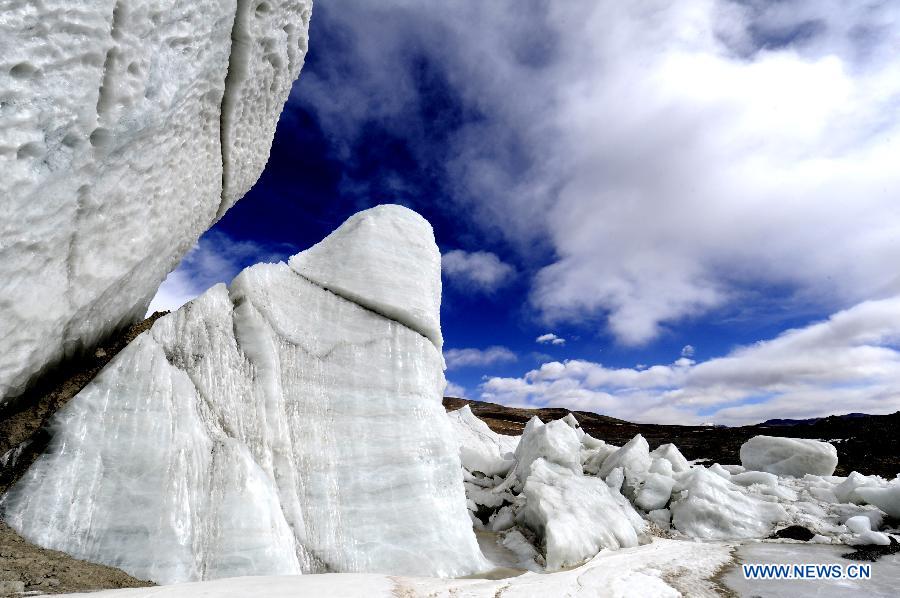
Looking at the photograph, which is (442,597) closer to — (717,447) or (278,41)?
(278,41)

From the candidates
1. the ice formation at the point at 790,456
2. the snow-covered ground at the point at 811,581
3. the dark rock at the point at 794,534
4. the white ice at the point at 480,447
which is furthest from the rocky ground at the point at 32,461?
the ice formation at the point at 790,456

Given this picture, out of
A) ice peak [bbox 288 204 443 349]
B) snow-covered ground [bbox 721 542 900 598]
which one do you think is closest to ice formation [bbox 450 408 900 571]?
snow-covered ground [bbox 721 542 900 598]

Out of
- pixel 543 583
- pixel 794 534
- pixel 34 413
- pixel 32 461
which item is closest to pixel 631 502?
pixel 794 534

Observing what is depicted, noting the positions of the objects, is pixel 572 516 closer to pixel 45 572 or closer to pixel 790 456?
pixel 45 572

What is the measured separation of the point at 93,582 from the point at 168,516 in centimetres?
63

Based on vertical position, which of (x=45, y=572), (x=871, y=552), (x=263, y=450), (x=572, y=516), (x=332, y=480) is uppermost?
(x=263, y=450)

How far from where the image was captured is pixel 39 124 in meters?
2.90

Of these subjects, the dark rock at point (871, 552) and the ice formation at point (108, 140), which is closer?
the ice formation at point (108, 140)

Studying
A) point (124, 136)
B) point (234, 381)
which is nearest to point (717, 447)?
point (234, 381)

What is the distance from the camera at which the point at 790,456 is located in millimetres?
9609

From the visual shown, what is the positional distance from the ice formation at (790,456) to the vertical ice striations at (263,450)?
8.27 meters

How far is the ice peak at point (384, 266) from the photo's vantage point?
525cm

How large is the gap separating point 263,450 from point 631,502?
5634 millimetres

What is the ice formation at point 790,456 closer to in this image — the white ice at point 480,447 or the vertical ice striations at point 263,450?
the white ice at point 480,447
